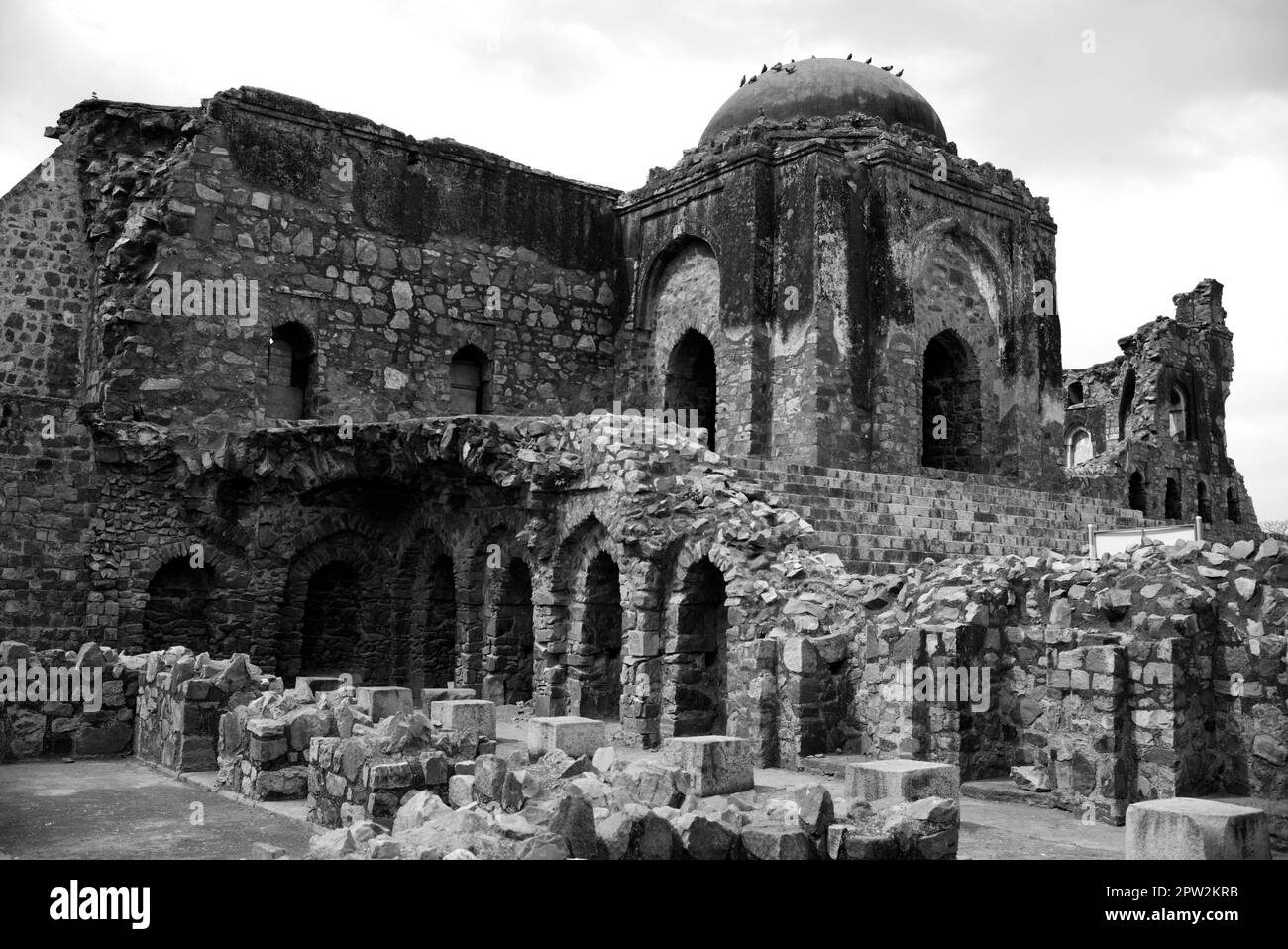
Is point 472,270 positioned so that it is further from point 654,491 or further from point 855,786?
point 855,786

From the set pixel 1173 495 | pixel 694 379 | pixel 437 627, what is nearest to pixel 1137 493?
pixel 1173 495

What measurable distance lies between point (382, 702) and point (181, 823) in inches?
107

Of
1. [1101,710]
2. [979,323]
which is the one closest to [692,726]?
[1101,710]

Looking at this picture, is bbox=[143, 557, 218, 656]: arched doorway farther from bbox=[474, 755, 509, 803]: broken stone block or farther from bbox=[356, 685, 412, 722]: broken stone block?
bbox=[474, 755, 509, 803]: broken stone block

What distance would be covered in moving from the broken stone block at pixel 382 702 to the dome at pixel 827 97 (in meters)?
12.3

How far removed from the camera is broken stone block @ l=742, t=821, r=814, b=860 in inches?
248

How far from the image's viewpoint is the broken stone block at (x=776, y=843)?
631 cm

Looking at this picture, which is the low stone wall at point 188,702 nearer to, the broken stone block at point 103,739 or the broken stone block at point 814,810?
the broken stone block at point 103,739

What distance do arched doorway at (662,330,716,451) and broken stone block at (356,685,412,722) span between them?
9605mm

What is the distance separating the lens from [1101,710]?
902 centimetres

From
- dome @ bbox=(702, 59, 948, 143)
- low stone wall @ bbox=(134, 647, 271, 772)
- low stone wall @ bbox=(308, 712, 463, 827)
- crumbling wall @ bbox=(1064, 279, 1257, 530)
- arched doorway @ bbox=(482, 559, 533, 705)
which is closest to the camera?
low stone wall @ bbox=(308, 712, 463, 827)

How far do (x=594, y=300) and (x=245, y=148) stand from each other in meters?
6.10

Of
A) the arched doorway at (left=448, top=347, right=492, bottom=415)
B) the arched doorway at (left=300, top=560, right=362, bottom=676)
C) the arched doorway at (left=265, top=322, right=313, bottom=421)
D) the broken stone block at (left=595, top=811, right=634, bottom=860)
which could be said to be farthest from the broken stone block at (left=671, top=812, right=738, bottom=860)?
the arched doorway at (left=448, top=347, right=492, bottom=415)

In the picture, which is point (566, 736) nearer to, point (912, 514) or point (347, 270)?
point (912, 514)
